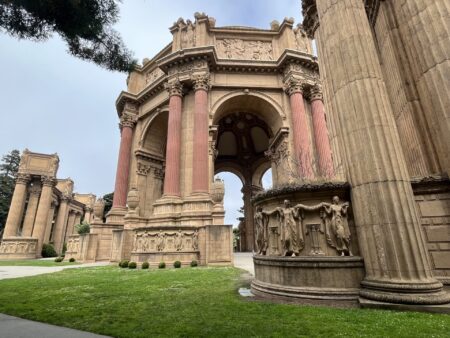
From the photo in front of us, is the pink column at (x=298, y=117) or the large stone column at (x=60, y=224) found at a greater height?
the pink column at (x=298, y=117)

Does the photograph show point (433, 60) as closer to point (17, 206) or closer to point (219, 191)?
point (219, 191)

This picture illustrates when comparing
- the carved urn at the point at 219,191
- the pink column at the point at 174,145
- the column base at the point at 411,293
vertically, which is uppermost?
the pink column at the point at 174,145

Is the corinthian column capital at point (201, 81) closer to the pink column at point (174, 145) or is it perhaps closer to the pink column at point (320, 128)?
the pink column at point (174, 145)

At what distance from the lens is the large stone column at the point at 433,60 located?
5320mm

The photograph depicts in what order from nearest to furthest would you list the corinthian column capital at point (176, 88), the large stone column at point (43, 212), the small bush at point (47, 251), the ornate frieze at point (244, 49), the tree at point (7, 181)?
1. the corinthian column capital at point (176, 88)
2. the ornate frieze at point (244, 49)
3. the large stone column at point (43, 212)
4. the small bush at point (47, 251)
5. the tree at point (7, 181)

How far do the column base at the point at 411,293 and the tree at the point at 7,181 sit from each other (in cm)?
4850

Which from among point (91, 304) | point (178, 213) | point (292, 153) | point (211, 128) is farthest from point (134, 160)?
point (91, 304)

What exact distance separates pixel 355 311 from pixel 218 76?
1929cm

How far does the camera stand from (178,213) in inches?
596

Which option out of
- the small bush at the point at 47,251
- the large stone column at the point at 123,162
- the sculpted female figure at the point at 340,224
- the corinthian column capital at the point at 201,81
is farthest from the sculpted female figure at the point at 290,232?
the small bush at the point at 47,251

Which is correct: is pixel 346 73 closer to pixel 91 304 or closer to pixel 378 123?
pixel 378 123

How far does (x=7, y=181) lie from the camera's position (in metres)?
39.1

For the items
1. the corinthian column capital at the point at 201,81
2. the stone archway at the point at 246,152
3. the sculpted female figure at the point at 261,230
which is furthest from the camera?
the stone archway at the point at 246,152

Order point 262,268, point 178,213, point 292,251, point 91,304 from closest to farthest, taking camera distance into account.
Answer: point 91,304, point 292,251, point 262,268, point 178,213
